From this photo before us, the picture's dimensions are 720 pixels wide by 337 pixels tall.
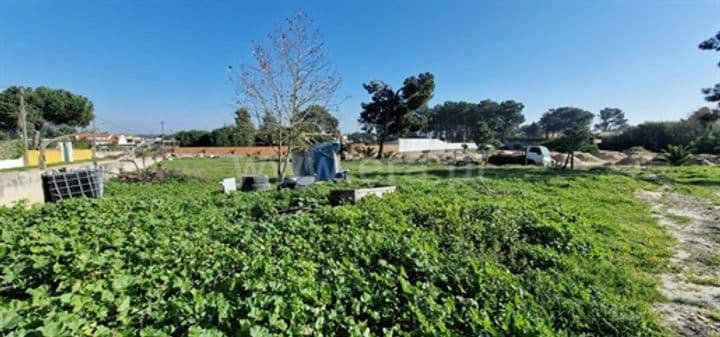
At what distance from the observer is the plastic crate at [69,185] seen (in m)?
7.84

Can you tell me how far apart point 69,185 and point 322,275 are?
8.70 meters

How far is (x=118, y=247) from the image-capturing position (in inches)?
104

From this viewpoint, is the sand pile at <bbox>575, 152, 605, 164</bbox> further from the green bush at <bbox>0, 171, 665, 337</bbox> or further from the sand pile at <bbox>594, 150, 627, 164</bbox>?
the green bush at <bbox>0, 171, 665, 337</bbox>

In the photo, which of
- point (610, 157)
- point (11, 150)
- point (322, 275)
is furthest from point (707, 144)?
point (11, 150)

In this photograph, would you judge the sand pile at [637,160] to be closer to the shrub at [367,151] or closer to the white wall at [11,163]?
the shrub at [367,151]

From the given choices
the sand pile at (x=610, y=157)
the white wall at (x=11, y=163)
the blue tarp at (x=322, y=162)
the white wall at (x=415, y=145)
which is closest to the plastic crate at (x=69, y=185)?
the blue tarp at (x=322, y=162)

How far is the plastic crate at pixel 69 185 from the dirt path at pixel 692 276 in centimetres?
1005

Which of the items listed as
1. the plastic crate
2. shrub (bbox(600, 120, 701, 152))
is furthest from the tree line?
shrub (bbox(600, 120, 701, 152))

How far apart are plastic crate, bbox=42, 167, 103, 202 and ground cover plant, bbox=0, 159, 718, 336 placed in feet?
13.0

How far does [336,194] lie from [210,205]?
202cm

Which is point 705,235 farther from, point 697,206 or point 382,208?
point 382,208

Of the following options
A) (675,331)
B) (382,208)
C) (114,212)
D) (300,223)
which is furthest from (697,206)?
(114,212)

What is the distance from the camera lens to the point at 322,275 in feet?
7.48

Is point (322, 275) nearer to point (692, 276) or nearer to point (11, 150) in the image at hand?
point (692, 276)
